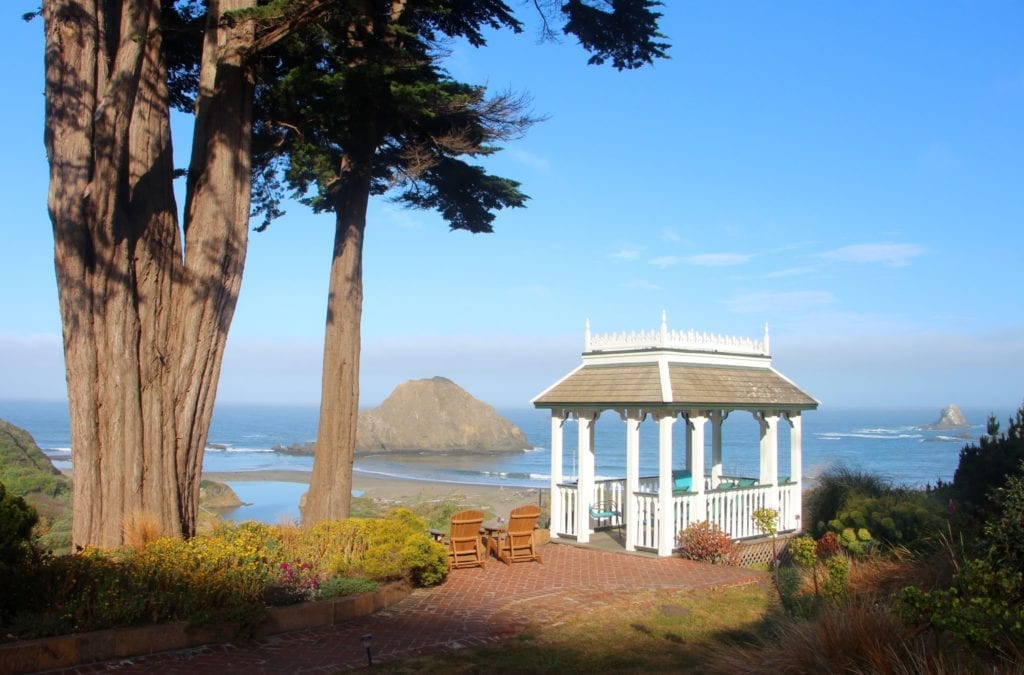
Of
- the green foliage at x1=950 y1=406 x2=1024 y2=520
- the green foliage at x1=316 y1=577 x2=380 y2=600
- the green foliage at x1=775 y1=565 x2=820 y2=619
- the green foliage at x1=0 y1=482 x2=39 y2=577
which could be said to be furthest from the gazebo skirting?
the green foliage at x1=0 y1=482 x2=39 y2=577

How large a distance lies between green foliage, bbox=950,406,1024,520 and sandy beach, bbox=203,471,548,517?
20.8 m

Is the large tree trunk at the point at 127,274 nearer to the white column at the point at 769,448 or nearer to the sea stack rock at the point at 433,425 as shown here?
the white column at the point at 769,448

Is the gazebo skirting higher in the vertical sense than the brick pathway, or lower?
higher

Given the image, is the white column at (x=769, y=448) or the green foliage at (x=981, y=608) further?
the white column at (x=769, y=448)

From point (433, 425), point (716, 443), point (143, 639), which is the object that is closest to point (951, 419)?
point (433, 425)

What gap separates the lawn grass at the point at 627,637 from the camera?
310 inches

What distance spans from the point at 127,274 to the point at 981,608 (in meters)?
8.92

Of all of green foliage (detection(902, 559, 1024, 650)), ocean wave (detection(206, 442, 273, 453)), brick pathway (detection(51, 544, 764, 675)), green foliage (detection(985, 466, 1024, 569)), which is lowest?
ocean wave (detection(206, 442, 273, 453))

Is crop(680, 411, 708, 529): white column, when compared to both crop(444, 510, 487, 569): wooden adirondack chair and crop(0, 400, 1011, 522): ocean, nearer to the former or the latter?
crop(444, 510, 487, 569): wooden adirondack chair

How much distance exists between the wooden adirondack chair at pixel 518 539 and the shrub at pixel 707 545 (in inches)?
97.7

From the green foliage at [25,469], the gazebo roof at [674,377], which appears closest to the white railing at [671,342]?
the gazebo roof at [674,377]

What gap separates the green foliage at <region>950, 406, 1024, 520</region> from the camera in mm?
11547

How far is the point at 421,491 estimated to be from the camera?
4528 cm

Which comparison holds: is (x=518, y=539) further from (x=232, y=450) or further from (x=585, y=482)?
(x=232, y=450)
